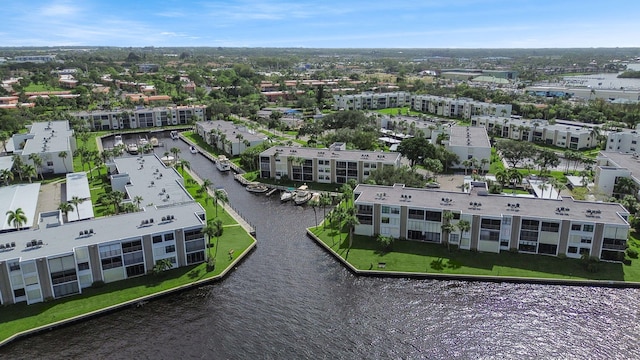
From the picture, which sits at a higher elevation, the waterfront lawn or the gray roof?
the gray roof

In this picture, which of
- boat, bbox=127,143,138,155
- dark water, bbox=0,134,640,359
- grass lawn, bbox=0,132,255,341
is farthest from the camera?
boat, bbox=127,143,138,155

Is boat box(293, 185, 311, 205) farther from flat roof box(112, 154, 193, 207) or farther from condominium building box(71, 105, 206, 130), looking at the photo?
condominium building box(71, 105, 206, 130)

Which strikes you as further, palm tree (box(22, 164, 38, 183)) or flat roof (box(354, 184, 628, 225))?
palm tree (box(22, 164, 38, 183))

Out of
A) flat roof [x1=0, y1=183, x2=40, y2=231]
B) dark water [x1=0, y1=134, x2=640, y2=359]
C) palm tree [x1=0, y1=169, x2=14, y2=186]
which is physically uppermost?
palm tree [x1=0, y1=169, x2=14, y2=186]

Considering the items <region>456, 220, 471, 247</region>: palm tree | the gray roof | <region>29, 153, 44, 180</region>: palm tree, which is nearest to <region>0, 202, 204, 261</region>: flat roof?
the gray roof

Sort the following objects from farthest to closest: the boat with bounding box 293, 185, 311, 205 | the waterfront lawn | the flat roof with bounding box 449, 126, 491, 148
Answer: the flat roof with bounding box 449, 126, 491, 148 → the boat with bounding box 293, 185, 311, 205 → the waterfront lawn

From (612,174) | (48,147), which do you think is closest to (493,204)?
(612,174)

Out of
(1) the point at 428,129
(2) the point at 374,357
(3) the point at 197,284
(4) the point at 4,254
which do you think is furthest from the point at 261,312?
(1) the point at 428,129

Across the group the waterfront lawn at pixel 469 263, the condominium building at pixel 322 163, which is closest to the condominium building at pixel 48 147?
the condominium building at pixel 322 163
